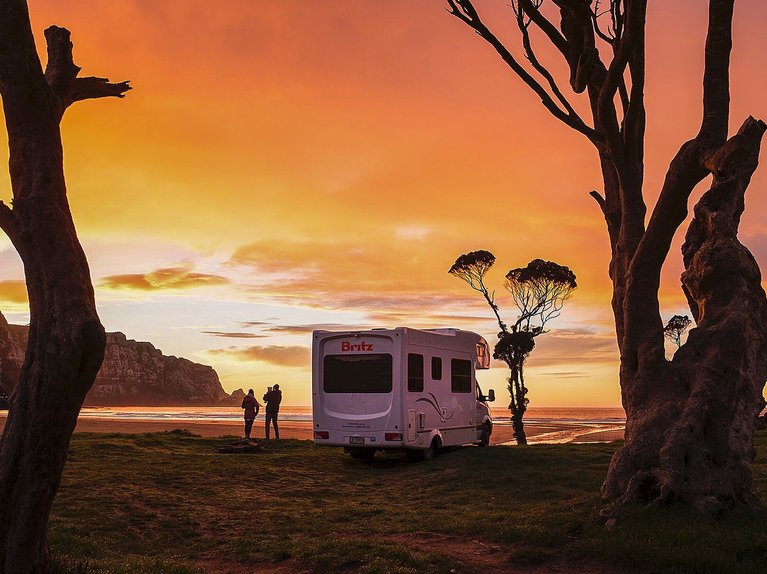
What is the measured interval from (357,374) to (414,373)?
5.25ft

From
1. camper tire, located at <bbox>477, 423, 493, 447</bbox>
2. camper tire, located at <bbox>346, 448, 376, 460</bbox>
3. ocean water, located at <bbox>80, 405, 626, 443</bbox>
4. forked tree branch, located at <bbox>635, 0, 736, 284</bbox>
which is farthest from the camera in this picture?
ocean water, located at <bbox>80, 405, 626, 443</bbox>

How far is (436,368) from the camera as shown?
70.8ft

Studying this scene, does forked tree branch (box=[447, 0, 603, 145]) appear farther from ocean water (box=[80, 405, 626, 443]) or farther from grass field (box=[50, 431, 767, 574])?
ocean water (box=[80, 405, 626, 443])

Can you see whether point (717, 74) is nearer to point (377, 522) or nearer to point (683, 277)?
point (683, 277)

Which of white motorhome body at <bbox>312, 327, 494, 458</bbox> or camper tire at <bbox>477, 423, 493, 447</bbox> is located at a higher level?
white motorhome body at <bbox>312, 327, 494, 458</bbox>

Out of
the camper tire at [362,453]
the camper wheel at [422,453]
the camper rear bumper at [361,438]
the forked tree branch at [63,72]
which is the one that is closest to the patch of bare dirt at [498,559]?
the forked tree branch at [63,72]

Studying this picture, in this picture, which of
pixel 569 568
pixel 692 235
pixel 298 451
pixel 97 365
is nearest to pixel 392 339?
pixel 298 451

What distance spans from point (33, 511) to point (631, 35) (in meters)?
11.3

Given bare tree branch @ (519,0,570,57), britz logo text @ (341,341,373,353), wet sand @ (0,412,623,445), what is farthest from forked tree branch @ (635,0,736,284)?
wet sand @ (0,412,623,445)

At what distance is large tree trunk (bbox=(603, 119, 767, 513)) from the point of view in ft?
35.9

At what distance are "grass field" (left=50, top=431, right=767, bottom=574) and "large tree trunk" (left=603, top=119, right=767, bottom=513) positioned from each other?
0.64 metres

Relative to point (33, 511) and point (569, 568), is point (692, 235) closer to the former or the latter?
point (569, 568)

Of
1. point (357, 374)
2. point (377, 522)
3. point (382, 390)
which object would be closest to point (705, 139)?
point (377, 522)

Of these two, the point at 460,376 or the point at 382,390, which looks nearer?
the point at 382,390
